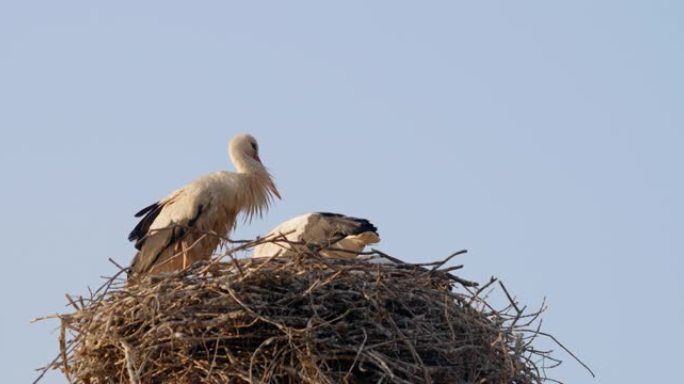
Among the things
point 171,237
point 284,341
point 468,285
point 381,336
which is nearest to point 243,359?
point 284,341

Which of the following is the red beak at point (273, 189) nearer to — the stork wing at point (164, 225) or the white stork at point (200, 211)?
the white stork at point (200, 211)

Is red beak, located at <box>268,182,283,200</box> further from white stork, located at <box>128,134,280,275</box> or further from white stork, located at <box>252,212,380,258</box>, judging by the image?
white stork, located at <box>252,212,380,258</box>

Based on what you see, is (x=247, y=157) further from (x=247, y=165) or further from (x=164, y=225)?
(x=164, y=225)

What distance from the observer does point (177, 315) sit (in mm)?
6711

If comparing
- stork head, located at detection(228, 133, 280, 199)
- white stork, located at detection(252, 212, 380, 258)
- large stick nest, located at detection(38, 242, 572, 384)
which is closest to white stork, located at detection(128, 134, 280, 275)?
stork head, located at detection(228, 133, 280, 199)

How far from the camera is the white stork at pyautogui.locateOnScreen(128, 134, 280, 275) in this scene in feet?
33.2

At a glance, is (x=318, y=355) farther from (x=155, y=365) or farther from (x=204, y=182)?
(x=204, y=182)

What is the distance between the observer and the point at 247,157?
35.0ft

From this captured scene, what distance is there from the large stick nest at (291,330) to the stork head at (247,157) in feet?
11.1

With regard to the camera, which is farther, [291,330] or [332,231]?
[332,231]

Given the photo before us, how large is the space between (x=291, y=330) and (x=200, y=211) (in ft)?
12.2

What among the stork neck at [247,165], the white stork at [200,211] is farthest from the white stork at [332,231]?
the stork neck at [247,165]

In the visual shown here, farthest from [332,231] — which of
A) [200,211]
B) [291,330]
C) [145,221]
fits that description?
[291,330]

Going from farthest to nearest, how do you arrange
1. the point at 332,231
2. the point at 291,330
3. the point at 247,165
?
the point at 247,165
the point at 332,231
the point at 291,330
